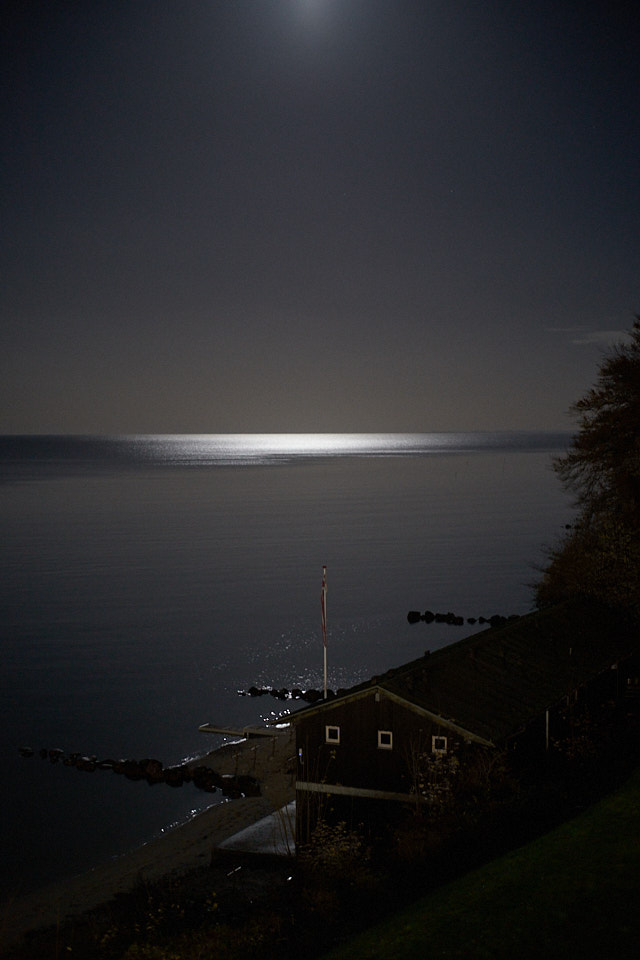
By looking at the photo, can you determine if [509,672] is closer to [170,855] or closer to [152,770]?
[170,855]

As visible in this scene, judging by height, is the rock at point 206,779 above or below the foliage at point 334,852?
below

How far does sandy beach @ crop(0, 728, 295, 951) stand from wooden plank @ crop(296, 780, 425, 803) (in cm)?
453

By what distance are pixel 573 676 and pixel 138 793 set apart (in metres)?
Answer: 19.7

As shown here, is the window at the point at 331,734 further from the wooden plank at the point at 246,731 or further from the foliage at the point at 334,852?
the wooden plank at the point at 246,731

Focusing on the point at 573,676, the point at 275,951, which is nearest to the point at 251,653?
A: the point at 573,676

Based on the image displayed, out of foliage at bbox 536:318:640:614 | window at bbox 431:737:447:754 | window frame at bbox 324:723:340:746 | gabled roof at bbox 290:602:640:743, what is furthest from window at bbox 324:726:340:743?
foliage at bbox 536:318:640:614

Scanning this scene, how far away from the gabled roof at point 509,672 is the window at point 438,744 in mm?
622

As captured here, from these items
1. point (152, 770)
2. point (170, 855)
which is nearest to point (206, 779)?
point (152, 770)

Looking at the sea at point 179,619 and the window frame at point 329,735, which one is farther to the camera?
the sea at point 179,619

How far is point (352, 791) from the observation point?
2520cm

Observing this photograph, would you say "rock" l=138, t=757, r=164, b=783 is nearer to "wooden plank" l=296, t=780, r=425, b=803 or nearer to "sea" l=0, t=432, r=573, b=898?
"sea" l=0, t=432, r=573, b=898

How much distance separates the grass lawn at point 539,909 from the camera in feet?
45.5

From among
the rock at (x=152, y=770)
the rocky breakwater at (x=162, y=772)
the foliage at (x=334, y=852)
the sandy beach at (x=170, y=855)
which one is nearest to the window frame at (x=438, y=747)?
the foliage at (x=334, y=852)

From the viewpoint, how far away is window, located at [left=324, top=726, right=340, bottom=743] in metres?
25.5
